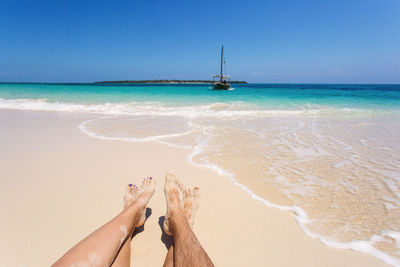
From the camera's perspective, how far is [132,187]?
2281mm

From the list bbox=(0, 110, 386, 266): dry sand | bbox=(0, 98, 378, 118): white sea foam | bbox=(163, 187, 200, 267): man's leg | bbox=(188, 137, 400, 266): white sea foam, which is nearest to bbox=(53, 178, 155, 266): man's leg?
bbox=(0, 110, 386, 266): dry sand

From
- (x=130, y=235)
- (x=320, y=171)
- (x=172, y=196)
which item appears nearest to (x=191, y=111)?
(x=320, y=171)

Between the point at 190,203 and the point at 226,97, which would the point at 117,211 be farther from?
Answer: the point at 226,97

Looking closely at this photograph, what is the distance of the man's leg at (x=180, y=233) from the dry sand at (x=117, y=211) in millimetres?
203

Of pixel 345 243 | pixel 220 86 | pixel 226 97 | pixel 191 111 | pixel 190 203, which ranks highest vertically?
pixel 220 86

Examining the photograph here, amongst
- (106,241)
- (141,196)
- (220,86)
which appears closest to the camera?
(106,241)

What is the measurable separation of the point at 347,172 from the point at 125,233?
306 centimetres

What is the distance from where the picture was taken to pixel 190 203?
7.04 ft

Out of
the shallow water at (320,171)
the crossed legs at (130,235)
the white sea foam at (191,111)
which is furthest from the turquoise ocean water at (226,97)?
the crossed legs at (130,235)

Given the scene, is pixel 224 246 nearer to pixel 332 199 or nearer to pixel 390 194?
pixel 332 199

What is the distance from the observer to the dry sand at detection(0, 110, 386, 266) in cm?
166

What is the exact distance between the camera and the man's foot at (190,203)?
78.8 inches

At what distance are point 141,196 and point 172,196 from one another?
0.32 metres

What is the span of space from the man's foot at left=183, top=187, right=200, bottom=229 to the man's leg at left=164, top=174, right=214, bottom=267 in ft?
0.14
